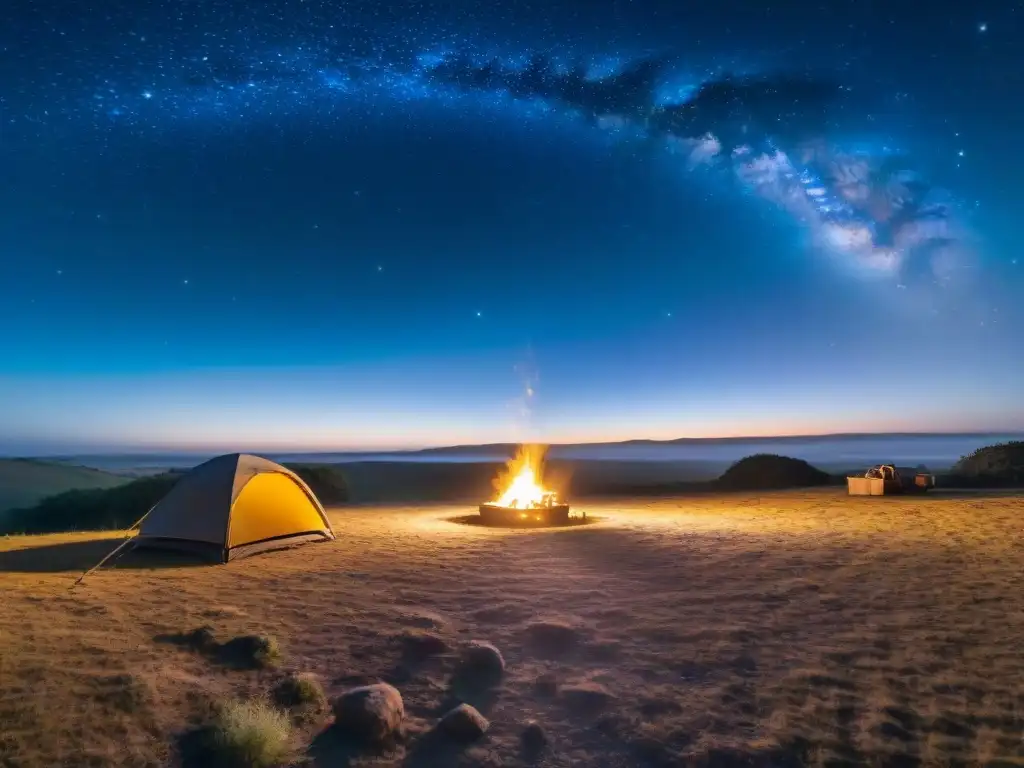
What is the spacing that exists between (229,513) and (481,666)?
24.6ft

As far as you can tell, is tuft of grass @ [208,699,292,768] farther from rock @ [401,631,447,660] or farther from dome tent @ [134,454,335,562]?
dome tent @ [134,454,335,562]

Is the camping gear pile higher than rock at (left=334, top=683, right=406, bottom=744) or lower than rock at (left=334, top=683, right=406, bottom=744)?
higher

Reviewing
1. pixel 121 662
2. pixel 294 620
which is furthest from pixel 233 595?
pixel 121 662

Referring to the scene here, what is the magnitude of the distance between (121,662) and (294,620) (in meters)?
2.05

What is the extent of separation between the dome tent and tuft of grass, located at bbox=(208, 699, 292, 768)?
7086 mm

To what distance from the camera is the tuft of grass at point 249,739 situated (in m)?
5.32

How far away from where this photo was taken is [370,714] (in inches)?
227

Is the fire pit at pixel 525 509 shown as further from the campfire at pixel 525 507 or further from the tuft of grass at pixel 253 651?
the tuft of grass at pixel 253 651

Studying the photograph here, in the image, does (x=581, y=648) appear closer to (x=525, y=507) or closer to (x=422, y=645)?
(x=422, y=645)

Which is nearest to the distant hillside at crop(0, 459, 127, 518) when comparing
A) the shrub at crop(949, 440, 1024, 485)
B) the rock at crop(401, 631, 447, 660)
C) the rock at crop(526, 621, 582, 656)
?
the rock at crop(401, 631, 447, 660)

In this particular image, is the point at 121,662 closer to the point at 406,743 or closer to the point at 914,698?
the point at 406,743

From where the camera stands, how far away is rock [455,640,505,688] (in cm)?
676

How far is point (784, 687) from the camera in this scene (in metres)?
6.43

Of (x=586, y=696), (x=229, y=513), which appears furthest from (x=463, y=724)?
(x=229, y=513)
